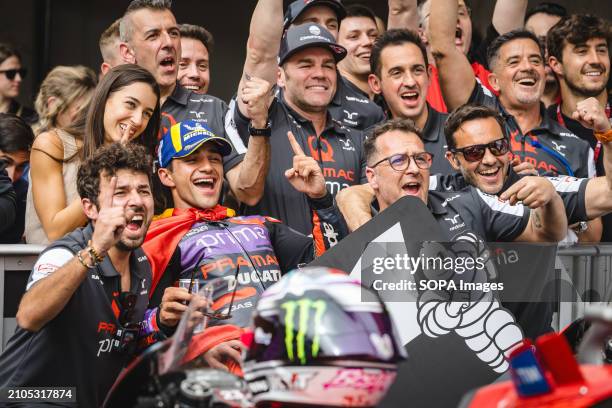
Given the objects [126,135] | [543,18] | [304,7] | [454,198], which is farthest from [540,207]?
[543,18]

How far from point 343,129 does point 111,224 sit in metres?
2.20

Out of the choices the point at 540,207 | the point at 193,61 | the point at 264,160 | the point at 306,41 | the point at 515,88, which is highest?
the point at 306,41

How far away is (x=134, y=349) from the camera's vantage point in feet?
14.6

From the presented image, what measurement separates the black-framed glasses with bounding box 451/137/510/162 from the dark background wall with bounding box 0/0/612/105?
4.37 m

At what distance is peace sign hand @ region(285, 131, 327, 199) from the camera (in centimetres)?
499

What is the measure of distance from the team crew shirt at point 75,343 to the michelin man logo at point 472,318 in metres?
1.57

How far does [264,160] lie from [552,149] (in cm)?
188

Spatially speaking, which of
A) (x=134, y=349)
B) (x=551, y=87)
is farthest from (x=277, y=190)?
(x=551, y=87)

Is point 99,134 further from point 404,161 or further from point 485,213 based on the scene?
point 485,213

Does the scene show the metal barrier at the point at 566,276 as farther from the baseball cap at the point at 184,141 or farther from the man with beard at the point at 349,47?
the man with beard at the point at 349,47

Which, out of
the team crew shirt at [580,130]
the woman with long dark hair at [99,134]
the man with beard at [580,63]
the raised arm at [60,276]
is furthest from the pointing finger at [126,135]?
the man with beard at [580,63]

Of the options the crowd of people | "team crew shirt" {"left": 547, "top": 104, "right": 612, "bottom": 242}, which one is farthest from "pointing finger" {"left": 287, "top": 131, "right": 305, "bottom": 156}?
"team crew shirt" {"left": 547, "top": 104, "right": 612, "bottom": 242}

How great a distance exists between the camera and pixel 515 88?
21.1 ft

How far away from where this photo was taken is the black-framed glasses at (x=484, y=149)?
17.4ft
